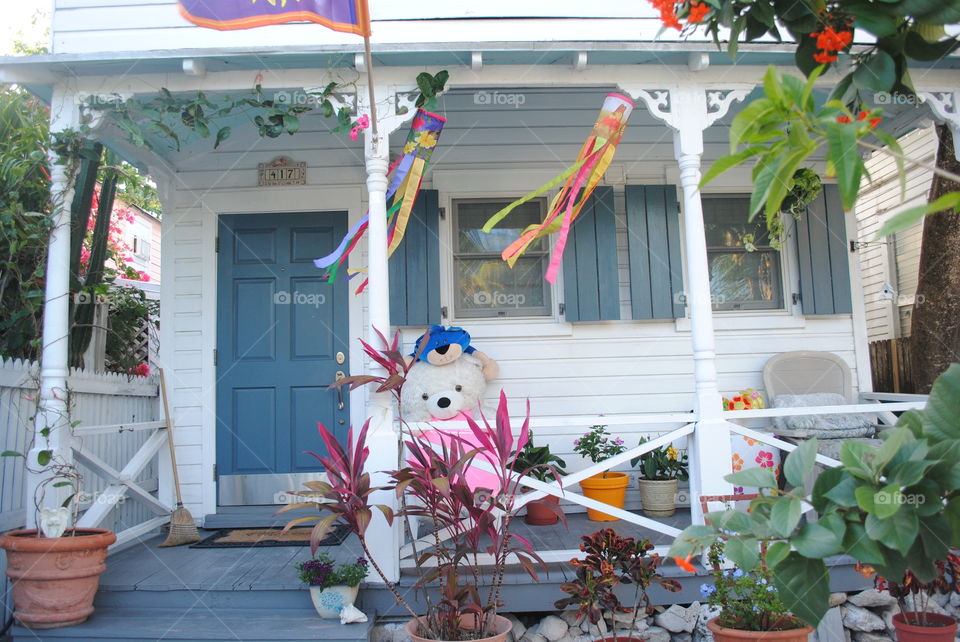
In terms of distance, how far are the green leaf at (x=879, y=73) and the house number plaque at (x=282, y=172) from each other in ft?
15.1

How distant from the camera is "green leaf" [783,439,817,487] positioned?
4.39 ft

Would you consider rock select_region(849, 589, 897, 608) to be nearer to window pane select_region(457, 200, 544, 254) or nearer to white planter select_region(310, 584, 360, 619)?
white planter select_region(310, 584, 360, 619)

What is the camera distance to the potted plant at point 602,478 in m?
Result: 4.79

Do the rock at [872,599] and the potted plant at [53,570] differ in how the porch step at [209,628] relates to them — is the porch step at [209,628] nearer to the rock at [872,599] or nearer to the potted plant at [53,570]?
the potted plant at [53,570]

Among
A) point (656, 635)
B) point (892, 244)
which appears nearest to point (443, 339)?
point (656, 635)

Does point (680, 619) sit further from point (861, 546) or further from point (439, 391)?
point (861, 546)

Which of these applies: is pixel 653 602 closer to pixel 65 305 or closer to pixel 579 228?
pixel 579 228

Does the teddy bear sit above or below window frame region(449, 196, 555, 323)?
below

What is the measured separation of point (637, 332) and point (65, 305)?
376 cm

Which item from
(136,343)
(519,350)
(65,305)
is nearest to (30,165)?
(65,305)

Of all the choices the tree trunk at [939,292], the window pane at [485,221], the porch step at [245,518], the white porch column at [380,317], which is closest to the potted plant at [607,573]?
the white porch column at [380,317]

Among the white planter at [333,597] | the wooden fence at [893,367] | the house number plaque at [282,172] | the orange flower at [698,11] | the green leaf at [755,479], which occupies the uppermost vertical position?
the house number plaque at [282,172]

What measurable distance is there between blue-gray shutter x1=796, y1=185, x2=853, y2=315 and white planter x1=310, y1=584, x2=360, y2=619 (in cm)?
389

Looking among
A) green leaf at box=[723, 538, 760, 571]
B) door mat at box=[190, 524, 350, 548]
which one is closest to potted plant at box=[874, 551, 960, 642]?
green leaf at box=[723, 538, 760, 571]
